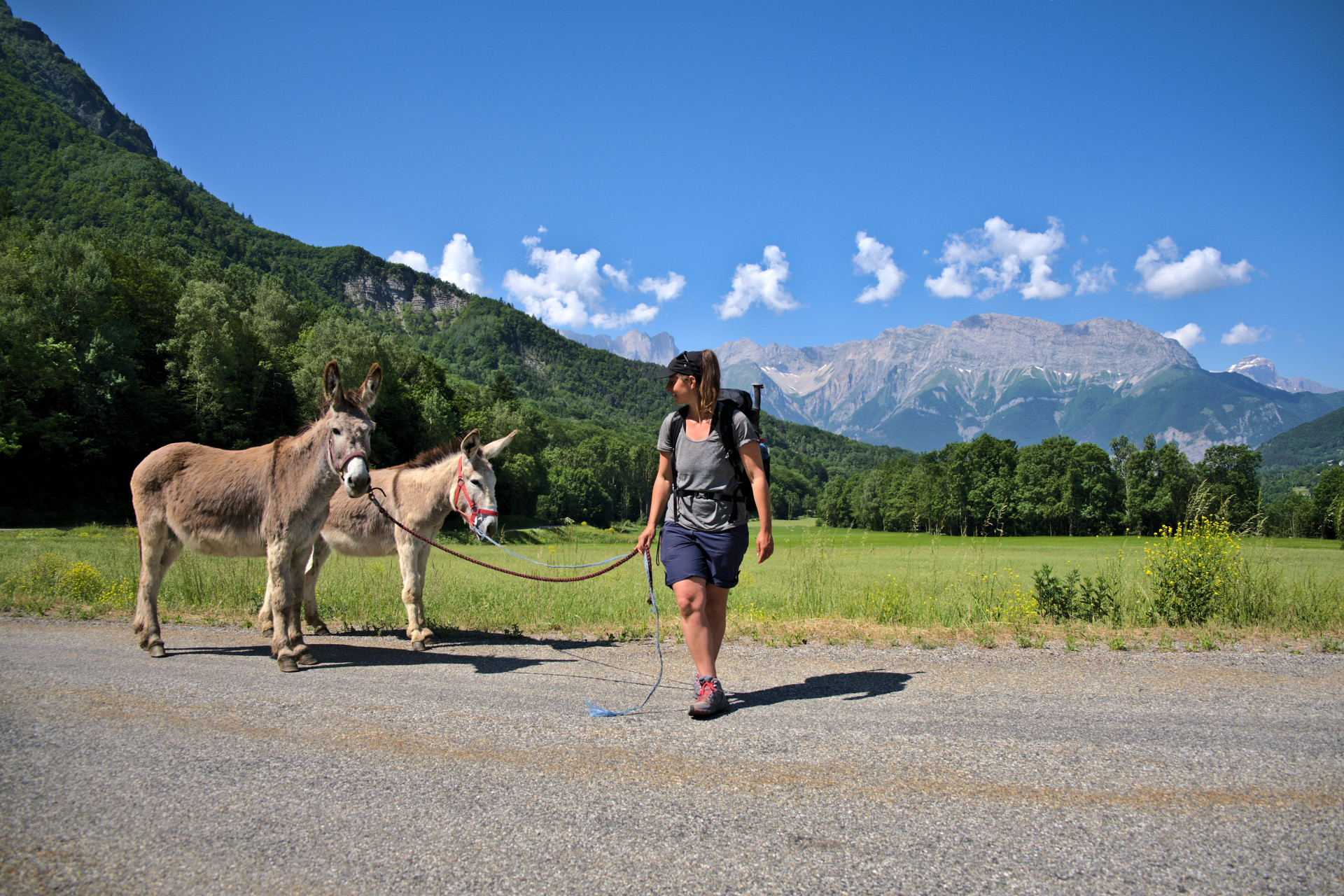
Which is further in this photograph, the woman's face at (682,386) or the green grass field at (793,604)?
the green grass field at (793,604)

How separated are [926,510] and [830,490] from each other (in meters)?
49.9

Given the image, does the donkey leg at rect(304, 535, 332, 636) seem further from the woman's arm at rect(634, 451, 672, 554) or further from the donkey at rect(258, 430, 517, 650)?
the woman's arm at rect(634, 451, 672, 554)

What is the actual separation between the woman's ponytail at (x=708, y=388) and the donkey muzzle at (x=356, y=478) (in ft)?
11.5

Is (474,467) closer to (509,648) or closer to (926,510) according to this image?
(509,648)

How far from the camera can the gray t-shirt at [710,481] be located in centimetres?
531

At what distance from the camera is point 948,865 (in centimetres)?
279

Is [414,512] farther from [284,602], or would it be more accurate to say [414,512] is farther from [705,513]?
[705,513]

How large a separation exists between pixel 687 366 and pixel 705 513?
123 cm

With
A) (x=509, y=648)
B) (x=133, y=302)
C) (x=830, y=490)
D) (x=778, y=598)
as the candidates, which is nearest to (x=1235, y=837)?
(x=509, y=648)

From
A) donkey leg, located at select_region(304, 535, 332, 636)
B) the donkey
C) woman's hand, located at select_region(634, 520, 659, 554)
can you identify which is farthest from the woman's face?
donkey leg, located at select_region(304, 535, 332, 636)

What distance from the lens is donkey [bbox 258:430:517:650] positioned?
845 centimetres

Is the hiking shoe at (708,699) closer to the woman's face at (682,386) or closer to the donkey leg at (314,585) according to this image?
the woman's face at (682,386)

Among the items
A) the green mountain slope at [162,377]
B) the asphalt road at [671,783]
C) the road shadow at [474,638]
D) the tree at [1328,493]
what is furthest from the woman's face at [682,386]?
the green mountain slope at [162,377]

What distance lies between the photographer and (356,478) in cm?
657
